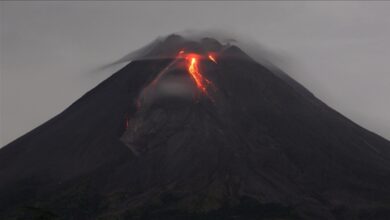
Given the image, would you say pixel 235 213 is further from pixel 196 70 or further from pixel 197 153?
pixel 196 70

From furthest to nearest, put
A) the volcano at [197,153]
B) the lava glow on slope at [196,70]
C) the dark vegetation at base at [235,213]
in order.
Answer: the lava glow on slope at [196,70]
the volcano at [197,153]
the dark vegetation at base at [235,213]

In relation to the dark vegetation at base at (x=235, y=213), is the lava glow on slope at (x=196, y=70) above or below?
above

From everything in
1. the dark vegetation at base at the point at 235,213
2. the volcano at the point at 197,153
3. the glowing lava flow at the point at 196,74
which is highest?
the glowing lava flow at the point at 196,74

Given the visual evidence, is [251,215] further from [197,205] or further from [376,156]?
[376,156]

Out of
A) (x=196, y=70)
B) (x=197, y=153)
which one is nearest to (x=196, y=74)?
(x=196, y=70)

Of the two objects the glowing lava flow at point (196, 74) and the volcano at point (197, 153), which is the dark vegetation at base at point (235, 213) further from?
the glowing lava flow at point (196, 74)

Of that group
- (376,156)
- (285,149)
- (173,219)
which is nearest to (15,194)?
(173,219)

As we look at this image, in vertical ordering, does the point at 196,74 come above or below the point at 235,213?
above

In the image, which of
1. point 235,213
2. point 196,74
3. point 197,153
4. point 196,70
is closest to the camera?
point 235,213

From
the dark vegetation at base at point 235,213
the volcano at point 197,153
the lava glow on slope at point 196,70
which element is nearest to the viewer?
the dark vegetation at base at point 235,213

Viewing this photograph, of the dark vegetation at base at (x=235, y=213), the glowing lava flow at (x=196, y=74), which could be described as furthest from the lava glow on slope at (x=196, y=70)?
the dark vegetation at base at (x=235, y=213)
